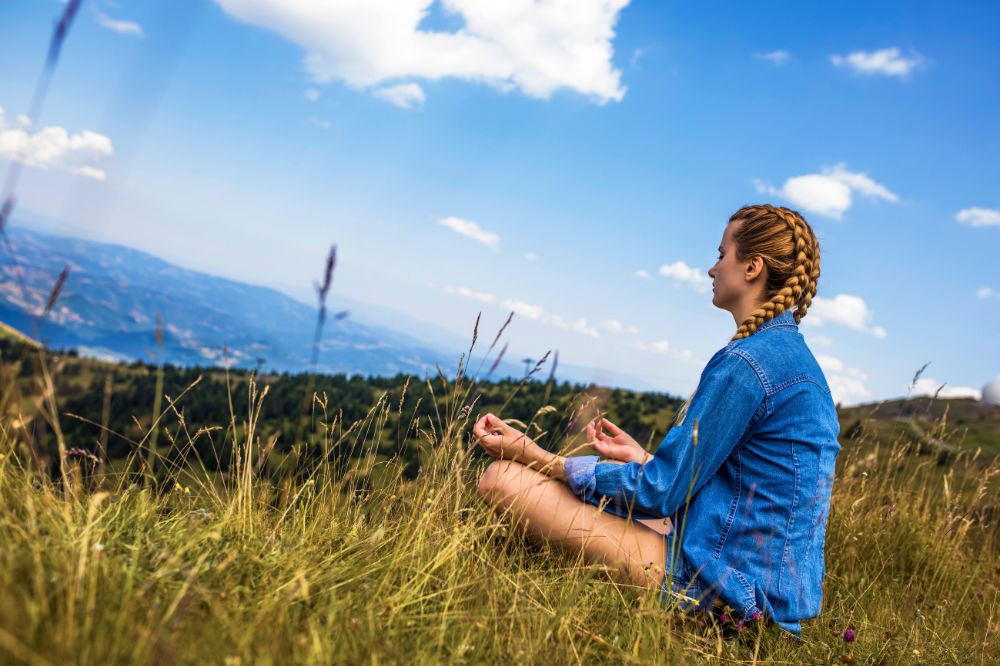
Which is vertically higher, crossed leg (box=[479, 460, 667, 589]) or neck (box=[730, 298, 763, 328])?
neck (box=[730, 298, 763, 328])

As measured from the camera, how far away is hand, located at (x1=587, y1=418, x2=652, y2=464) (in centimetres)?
315

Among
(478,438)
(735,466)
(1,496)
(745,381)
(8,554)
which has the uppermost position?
(745,381)

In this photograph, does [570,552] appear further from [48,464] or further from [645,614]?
[48,464]

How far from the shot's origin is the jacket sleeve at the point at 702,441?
258cm

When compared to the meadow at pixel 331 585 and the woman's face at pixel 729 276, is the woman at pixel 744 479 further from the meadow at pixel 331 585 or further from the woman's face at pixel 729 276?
the meadow at pixel 331 585

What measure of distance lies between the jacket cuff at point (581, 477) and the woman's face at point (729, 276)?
96 cm

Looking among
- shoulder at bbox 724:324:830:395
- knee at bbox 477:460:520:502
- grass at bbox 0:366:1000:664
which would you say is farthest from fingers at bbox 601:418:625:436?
shoulder at bbox 724:324:830:395

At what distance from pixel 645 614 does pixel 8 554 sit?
182 cm

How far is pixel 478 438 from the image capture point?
10.0 ft

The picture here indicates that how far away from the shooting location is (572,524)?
9.50ft

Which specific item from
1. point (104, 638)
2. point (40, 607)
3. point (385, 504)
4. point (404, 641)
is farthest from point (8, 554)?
point (385, 504)

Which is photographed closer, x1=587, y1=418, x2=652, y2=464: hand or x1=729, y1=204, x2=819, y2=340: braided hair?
x1=729, y1=204, x2=819, y2=340: braided hair

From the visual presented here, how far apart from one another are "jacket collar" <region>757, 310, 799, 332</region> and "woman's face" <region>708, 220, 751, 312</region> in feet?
0.59

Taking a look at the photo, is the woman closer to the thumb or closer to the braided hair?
the braided hair
